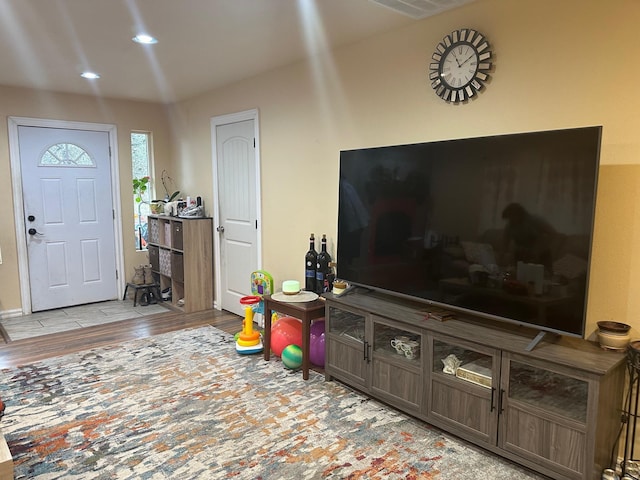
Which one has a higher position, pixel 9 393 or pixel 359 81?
pixel 359 81

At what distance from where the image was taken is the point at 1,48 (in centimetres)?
346

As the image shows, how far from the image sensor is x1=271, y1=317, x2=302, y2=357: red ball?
361 cm

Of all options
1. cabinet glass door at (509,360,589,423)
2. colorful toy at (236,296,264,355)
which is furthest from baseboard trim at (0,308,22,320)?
cabinet glass door at (509,360,589,423)

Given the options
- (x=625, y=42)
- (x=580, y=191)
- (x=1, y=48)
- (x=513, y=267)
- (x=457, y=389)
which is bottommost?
(x=457, y=389)

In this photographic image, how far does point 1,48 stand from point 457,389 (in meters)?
3.96

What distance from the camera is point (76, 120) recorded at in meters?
5.31

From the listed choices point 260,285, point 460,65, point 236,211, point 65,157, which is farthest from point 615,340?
point 65,157

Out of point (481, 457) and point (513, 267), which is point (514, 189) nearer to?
point (513, 267)

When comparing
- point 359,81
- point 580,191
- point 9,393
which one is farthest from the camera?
point 359,81

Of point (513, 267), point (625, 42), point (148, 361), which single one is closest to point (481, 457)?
point (513, 267)

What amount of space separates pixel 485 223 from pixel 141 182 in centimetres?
474

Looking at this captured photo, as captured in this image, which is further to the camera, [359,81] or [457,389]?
[359,81]

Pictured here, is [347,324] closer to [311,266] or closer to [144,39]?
[311,266]

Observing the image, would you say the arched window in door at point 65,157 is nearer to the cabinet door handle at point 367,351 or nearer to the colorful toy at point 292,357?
the colorful toy at point 292,357
